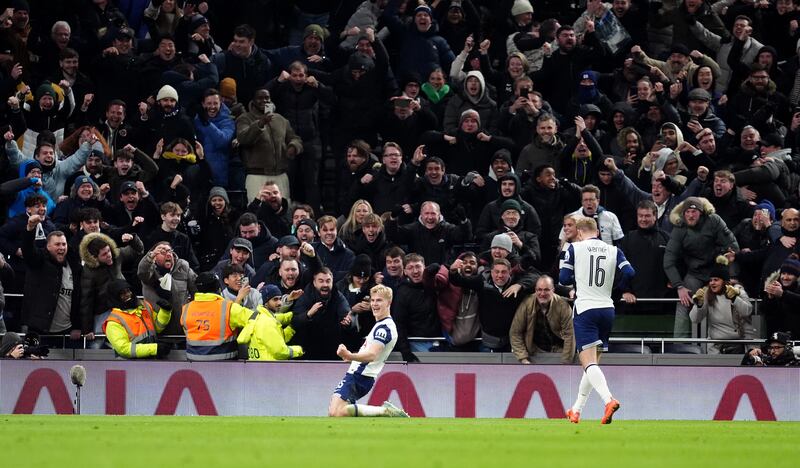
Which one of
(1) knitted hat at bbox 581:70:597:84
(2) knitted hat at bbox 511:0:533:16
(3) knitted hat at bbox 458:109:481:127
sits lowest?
(3) knitted hat at bbox 458:109:481:127

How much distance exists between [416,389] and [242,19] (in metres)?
9.03

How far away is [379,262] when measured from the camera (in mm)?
19516

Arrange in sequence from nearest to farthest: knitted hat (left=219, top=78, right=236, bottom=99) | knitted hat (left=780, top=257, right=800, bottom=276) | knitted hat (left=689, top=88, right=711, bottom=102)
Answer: knitted hat (left=780, top=257, right=800, bottom=276)
knitted hat (left=689, top=88, right=711, bottom=102)
knitted hat (left=219, top=78, right=236, bottom=99)

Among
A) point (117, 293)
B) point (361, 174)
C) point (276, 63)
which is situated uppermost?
point (276, 63)

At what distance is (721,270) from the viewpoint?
1817cm

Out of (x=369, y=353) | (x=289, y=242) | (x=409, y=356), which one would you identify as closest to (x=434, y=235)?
(x=409, y=356)

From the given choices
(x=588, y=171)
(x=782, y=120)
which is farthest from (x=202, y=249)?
(x=782, y=120)

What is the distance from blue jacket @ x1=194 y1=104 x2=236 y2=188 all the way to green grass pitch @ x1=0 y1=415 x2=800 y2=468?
7.05 metres

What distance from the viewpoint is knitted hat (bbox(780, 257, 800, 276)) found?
1784cm

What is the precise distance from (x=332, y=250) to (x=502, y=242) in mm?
2279

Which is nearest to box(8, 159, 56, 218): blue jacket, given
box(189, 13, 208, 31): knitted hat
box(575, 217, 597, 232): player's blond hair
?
box(189, 13, 208, 31): knitted hat

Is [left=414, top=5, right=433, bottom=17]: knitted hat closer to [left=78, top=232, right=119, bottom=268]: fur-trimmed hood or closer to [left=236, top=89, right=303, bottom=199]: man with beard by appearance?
[left=236, top=89, right=303, bottom=199]: man with beard

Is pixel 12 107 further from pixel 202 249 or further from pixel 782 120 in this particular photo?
pixel 782 120

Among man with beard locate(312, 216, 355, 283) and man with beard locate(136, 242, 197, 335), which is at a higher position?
man with beard locate(312, 216, 355, 283)
